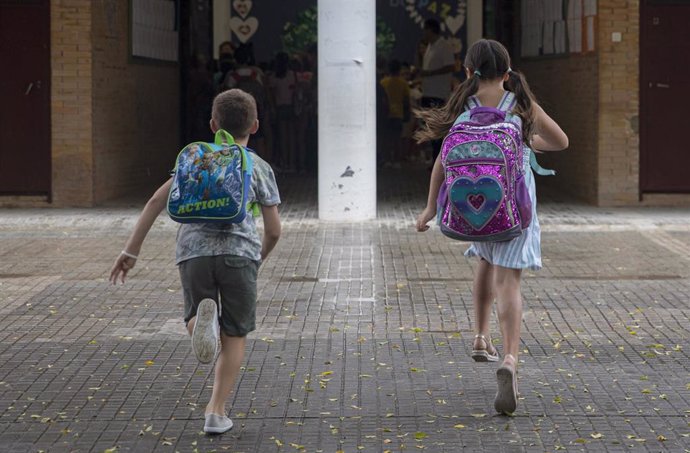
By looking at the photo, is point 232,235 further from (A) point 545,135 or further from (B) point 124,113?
(B) point 124,113

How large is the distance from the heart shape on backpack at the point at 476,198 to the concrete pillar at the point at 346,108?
28.5 feet

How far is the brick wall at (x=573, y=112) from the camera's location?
672 inches

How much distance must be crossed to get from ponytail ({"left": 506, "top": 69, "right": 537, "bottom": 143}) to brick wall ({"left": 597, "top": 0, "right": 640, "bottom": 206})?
9.83m

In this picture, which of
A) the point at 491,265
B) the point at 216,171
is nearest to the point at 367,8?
the point at 491,265

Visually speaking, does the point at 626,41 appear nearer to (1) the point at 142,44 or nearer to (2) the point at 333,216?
(2) the point at 333,216

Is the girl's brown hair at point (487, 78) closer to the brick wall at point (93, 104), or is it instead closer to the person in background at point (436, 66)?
the brick wall at point (93, 104)

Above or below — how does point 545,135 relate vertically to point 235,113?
below

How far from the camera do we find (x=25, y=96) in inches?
656

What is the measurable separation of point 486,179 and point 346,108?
28.8ft

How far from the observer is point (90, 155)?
655 inches

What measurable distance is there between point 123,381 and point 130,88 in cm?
1150

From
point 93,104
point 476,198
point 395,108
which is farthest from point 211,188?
point 395,108

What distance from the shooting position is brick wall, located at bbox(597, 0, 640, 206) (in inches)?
651

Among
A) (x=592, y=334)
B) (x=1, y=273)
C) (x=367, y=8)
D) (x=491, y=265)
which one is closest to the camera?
(x=491, y=265)
